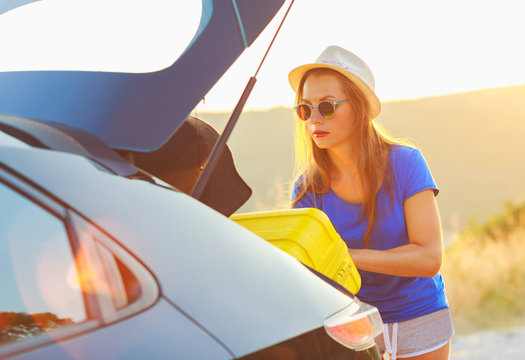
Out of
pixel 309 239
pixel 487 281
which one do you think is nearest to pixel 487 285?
pixel 487 281

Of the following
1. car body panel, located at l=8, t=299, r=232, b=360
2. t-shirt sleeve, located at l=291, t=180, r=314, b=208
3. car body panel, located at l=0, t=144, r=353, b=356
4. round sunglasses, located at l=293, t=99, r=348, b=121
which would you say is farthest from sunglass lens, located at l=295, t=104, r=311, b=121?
car body panel, located at l=8, t=299, r=232, b=360

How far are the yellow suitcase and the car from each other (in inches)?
13.0

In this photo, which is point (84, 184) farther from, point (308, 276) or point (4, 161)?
point (308, 276)

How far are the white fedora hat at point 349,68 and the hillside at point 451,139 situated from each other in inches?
1512

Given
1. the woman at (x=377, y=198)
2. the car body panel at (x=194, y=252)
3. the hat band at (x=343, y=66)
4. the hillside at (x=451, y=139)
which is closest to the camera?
the car body panel at (x=194, y=252)

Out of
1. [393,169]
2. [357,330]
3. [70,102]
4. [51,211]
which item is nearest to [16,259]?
[51,211]

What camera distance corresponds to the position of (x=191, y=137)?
2.28m

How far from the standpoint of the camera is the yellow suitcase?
2.04 metres

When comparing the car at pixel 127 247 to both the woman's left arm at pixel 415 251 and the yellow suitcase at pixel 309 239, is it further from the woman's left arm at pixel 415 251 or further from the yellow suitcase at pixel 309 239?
the woman's left arm at pixel 415 251

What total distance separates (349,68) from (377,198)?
20.9 inches

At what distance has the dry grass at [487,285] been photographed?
8273mm

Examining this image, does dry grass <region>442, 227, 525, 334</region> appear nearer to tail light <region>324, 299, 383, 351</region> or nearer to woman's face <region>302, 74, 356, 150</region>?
woman's face <region>302, 74, 356, 150</region>

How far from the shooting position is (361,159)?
2.87 meters

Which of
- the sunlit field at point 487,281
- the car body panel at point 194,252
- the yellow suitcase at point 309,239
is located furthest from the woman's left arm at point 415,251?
the sunlit field at point 487,281
